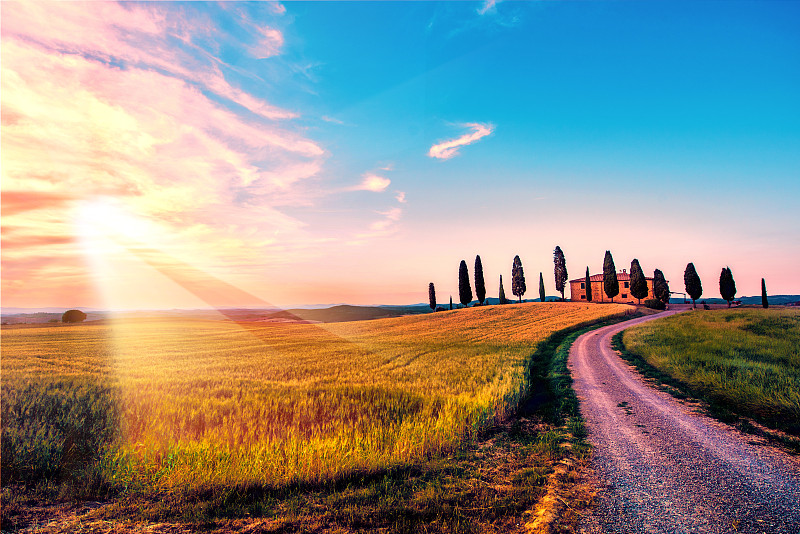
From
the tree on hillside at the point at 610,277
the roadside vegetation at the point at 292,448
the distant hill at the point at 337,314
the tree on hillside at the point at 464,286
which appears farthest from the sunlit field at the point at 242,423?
the distant hill at the point at 337,314

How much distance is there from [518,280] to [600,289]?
2622cm

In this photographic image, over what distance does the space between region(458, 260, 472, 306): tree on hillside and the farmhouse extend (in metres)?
33.9

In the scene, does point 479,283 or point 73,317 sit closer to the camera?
point 73,317

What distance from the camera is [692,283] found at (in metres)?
93.6

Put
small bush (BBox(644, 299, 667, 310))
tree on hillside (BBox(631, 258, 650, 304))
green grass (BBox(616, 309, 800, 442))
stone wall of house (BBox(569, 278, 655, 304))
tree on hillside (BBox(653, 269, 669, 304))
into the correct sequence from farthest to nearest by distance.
Answer: stone wall of house (BBox(569, 278, 655, 304))
tree on hillside (BBox(653, 269, 669, 304))
tree on hillside (BBox(631, 258, 650, 304))
small bush (BBox(644, 299, 667, 310))
green grass (BBox(616, 309, 800, 442))

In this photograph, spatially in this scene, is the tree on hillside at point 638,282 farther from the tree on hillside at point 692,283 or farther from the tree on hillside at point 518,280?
the tree on hillside at point 518,280

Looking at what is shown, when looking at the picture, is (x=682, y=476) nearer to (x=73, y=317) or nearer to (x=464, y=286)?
(x=73, y=317)

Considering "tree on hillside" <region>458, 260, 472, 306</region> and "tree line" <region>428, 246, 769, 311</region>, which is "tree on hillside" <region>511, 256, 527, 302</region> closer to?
"tree line" <region>428, 246, 769, 311</region>

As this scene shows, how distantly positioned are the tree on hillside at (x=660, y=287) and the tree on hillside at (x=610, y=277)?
10.9 meters

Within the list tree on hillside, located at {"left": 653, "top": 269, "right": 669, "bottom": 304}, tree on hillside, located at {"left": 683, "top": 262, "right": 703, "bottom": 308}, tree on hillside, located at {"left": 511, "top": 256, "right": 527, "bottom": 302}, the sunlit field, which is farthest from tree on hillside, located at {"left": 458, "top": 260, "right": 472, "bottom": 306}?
the sunlit field

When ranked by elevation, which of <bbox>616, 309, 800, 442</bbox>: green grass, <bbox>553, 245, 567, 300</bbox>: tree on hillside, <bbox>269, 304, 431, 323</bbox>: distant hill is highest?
<bbox>553, 245, 567, 300</bbox>: tree on hillside

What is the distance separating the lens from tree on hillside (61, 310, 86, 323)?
59.9m

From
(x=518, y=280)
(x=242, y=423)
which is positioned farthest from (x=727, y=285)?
(x=242, y=423)

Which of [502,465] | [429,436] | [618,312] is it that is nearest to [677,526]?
[502,465]
